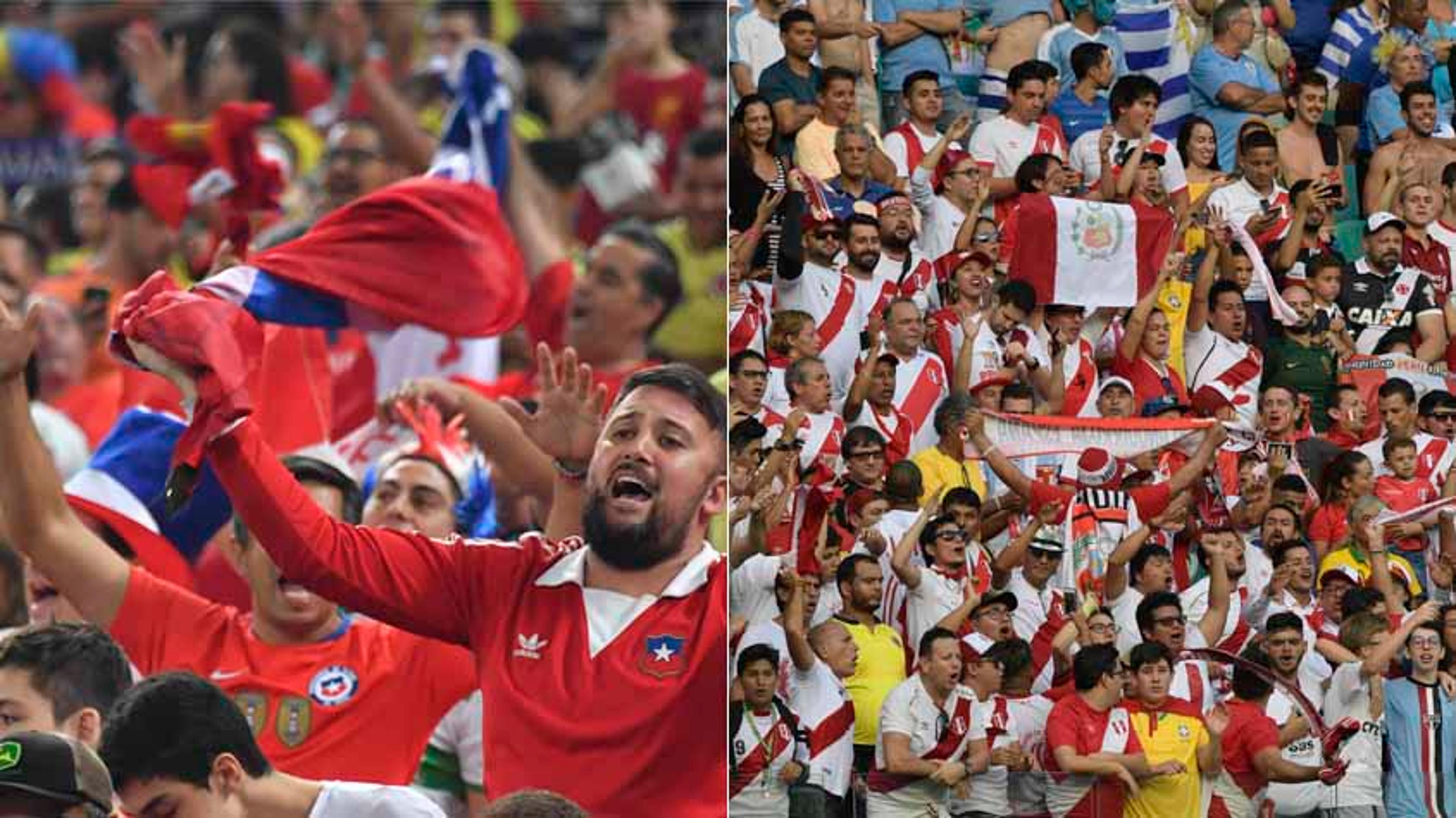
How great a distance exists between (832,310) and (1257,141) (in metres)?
0.92

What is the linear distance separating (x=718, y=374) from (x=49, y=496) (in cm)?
130

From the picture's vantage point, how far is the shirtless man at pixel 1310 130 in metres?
5.19

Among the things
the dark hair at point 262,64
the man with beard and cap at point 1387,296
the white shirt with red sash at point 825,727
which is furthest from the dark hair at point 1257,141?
the dark hair at point 262,64

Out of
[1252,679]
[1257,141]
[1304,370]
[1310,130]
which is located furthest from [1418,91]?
[1252,679]

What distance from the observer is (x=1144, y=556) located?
16.3 ft

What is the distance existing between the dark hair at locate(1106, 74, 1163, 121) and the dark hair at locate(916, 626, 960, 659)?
1.05m

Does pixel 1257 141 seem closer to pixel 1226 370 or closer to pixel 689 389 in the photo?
pixel 1226 370

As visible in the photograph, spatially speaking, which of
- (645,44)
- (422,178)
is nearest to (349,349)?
(422,178)

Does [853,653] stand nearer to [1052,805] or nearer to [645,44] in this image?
[1052,805]

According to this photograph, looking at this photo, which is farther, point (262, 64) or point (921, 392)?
point (262, 64)

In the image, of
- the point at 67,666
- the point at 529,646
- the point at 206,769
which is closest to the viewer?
the point at 206,769

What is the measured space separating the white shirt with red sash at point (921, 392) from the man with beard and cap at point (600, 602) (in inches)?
27.2

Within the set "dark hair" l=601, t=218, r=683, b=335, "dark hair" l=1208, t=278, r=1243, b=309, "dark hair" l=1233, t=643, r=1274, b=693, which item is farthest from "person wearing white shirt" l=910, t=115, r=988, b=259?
"dark hair" l=601, t=218, r=683, b=335

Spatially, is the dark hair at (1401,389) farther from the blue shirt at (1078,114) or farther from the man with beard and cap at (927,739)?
the man with beard and cap at (927,739)
